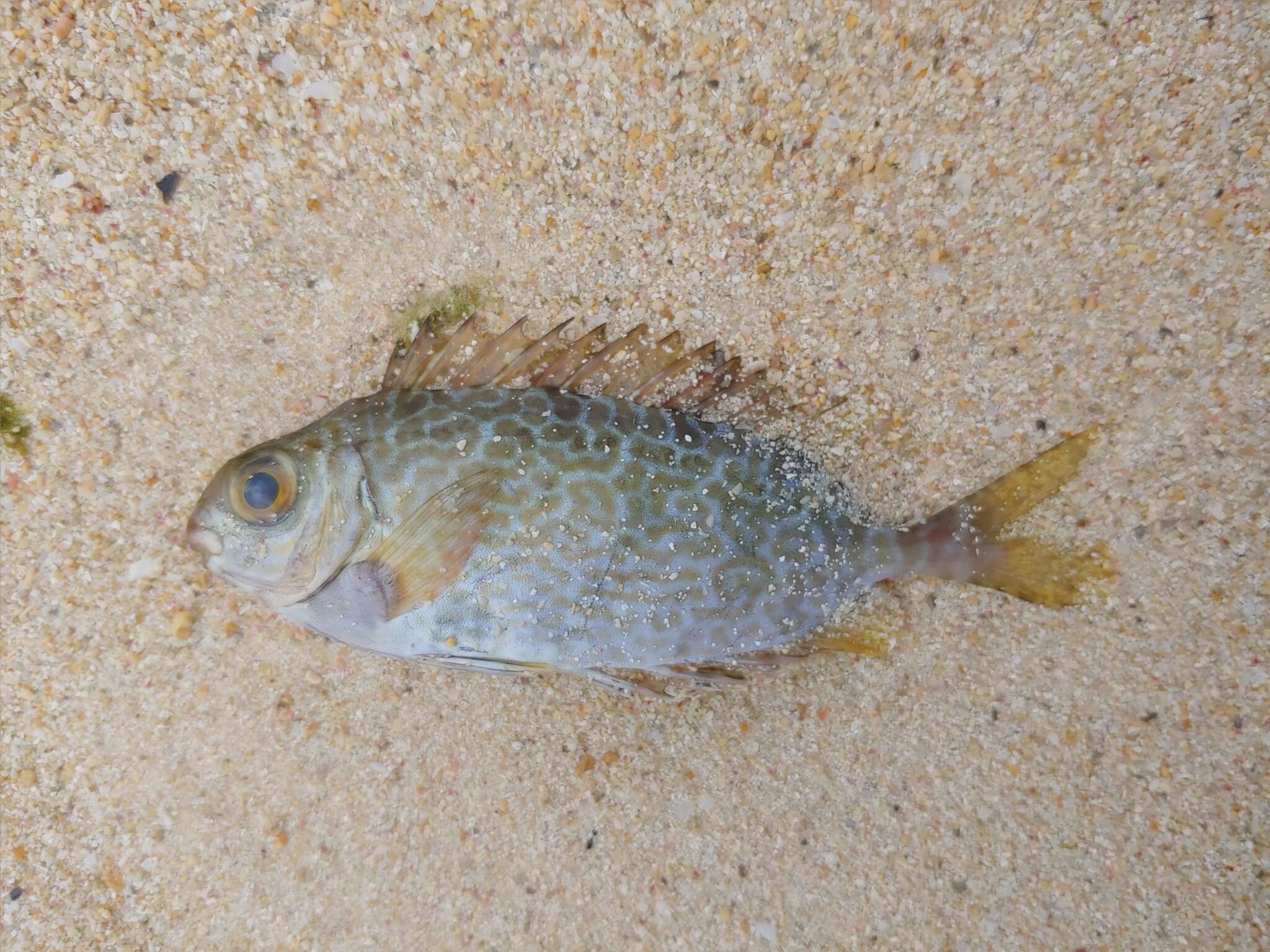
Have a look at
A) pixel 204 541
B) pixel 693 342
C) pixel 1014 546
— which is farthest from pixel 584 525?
pixel 1014 546

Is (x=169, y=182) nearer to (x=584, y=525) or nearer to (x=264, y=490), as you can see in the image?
(x=264, y=490)

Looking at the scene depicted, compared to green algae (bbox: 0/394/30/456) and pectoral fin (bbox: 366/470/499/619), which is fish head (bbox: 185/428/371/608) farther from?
green algae (bbox: 0/394/30/456)

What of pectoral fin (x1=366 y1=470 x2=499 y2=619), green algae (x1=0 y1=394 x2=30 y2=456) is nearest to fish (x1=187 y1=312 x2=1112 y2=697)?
pectoral fin (x1=366 y1=470 x2=499 y2=619)

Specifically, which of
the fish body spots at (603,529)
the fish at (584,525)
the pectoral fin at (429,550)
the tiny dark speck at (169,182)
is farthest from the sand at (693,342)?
the pectoral fin at (429,550)

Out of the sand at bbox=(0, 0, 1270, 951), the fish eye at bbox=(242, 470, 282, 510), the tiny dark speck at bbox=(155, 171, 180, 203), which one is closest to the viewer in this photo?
the fish eye at bbox=(242, 470, 282, 510)

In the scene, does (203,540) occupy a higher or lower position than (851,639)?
higher
